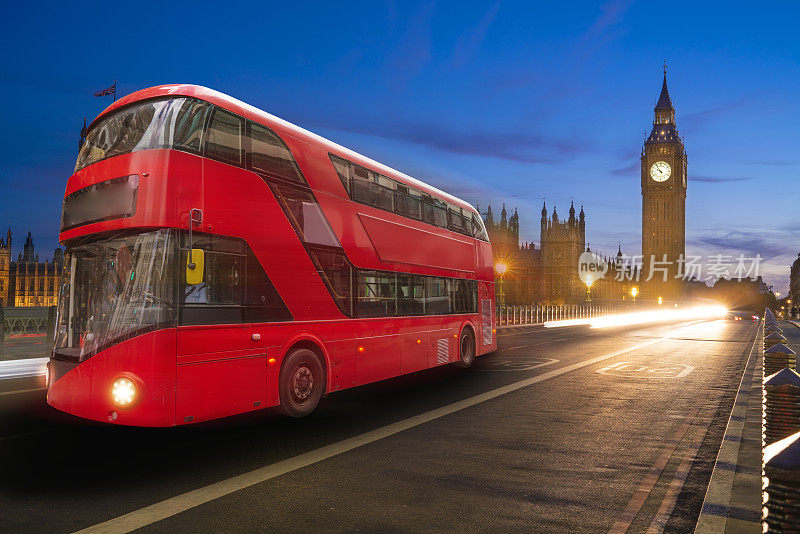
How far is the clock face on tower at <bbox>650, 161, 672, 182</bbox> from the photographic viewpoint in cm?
12731

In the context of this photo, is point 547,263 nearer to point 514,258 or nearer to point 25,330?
point 514,258

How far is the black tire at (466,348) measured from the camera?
13.3m

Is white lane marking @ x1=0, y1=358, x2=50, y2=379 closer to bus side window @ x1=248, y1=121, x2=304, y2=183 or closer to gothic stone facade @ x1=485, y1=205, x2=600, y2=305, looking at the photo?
bus side window @ x1=248, y1=121, x2=304, y2=183

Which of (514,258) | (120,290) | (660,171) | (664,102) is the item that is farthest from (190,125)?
(664,102)

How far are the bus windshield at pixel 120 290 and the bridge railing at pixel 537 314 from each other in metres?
29.2

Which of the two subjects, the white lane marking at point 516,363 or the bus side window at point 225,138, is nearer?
the bus side window at point 225,138

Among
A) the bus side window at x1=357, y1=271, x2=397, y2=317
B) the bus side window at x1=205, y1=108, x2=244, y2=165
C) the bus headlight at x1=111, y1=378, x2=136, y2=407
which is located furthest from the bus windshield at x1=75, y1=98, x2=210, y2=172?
the bus side window at x1=357, y1=271, x2=397, y2=317

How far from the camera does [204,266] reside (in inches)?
247

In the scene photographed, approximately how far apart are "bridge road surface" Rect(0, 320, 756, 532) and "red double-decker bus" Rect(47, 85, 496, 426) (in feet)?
1.90

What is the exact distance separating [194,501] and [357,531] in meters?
1.52

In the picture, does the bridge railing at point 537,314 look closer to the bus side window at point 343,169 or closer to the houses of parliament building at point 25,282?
the bus side window at point 343,169

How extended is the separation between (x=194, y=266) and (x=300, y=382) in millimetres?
2546

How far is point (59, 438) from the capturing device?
22.0ft

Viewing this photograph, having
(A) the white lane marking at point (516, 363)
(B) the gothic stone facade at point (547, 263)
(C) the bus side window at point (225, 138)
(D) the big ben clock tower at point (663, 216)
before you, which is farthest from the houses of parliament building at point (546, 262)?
(C) the bus side window at point (225, 138)
